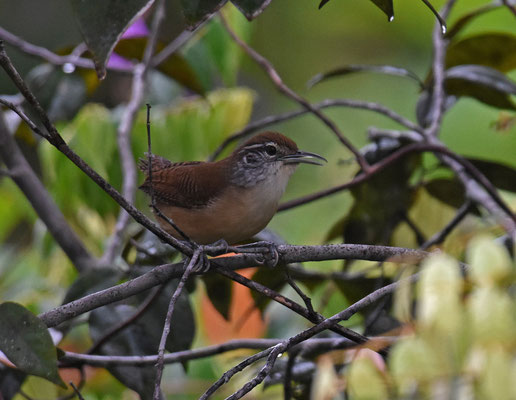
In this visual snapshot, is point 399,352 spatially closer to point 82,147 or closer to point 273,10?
point 82,147

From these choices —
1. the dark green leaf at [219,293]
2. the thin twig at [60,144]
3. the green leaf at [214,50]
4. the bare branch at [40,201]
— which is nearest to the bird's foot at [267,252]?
the thin twig at [60,144]

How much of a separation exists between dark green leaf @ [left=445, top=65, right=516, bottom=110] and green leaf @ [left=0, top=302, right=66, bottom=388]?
150cm

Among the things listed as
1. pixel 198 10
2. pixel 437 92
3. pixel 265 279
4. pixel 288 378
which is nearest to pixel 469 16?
pixel 437 92

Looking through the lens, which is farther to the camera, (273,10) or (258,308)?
(273,10)

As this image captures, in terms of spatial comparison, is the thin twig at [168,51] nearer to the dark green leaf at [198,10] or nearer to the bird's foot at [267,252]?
the bird's foot at [267,252]

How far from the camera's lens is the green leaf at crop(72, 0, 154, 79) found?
1.14 metres

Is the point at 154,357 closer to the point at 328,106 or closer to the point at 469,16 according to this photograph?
the point at 328,106

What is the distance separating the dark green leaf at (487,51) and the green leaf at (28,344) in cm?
173

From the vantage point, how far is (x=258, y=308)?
2262 mm

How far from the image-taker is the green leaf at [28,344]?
1335 mm

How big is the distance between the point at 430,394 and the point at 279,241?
1.63m

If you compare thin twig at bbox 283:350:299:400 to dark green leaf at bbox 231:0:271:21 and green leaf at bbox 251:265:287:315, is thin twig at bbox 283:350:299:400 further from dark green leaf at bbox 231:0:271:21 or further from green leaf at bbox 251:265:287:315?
dark green leaf at bbox 231:0:271:21

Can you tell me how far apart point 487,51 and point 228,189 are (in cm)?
96

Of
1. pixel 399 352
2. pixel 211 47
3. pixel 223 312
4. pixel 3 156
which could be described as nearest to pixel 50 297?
pixel 3 156
